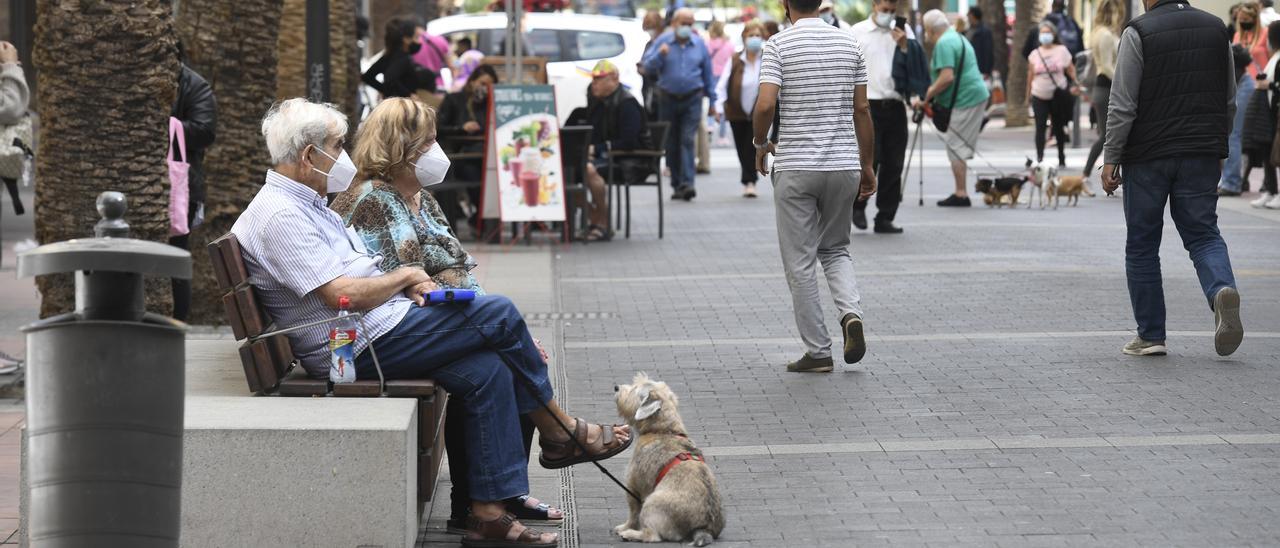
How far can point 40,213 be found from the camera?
27.3ft

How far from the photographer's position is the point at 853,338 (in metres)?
8.17

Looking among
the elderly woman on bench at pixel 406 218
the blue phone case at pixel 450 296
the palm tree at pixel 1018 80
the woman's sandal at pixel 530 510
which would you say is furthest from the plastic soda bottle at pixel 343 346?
the palm tree at pixel 1018 80

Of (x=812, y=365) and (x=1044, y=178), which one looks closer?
(x=812, y=365)

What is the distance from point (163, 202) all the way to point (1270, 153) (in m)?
11.4

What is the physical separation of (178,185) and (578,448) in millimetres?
4302

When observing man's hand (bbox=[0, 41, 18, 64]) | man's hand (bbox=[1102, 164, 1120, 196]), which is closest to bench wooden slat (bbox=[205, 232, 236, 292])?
man's hand (bbox=[1102, 164, 1120, 196])

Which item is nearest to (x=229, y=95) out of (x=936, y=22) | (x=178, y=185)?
(x=178, y=185)

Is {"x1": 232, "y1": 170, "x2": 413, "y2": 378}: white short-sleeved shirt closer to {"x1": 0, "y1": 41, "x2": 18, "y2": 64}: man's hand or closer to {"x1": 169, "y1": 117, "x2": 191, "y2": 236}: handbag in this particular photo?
{"x1": 169, "y1": 117, "x2": 191, "y2": 236}: handbag

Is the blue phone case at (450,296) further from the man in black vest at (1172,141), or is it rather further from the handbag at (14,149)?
the handbag at (14,149)

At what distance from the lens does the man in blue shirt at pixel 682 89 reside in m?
19.0

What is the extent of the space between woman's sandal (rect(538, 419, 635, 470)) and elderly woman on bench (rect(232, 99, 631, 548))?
257mm

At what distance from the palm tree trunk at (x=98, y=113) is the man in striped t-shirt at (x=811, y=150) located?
2.88 metres

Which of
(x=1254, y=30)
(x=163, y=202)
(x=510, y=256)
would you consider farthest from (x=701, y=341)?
(x=1254, y=30)

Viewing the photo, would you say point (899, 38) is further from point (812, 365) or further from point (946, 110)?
point (812, 365)
